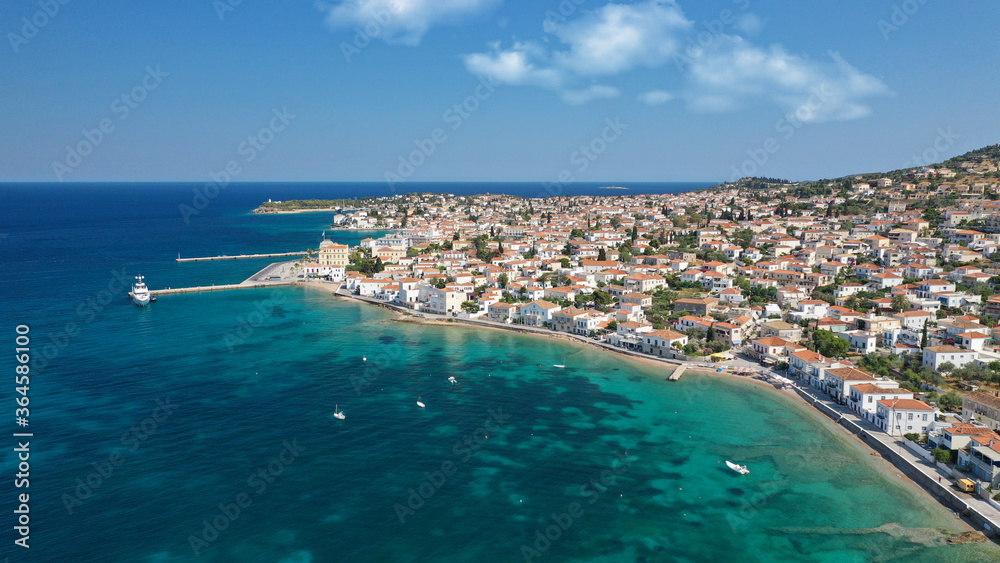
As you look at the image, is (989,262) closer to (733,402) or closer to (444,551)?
(733,402)

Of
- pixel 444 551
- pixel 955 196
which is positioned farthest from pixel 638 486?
pixel 955 196

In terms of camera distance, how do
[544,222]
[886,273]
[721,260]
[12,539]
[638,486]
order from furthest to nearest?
[544,222], [721,260], [886,273], [638,486], [12,539]

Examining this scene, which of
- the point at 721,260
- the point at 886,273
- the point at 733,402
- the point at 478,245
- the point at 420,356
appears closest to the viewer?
the point at 733,402

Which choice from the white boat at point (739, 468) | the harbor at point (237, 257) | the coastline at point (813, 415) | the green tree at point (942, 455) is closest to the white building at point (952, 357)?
the coastline at point (813, 415)

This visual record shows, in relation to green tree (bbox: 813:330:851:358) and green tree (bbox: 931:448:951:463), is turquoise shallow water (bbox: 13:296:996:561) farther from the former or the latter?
green tree (bbox: 813:330:851:358)

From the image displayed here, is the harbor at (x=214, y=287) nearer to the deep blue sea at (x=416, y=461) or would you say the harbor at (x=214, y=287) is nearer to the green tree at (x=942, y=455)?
the deep blue sea at (x=416, y=461)

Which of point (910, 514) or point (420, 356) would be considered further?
point (420, 356)
